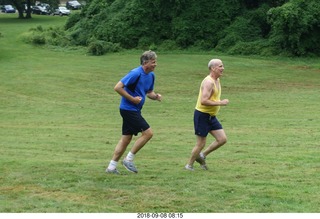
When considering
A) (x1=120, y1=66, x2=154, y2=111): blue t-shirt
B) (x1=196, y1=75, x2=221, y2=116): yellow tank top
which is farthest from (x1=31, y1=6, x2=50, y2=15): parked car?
(x1=120, y1=66, x2=154, y2=111): blue t-shirt

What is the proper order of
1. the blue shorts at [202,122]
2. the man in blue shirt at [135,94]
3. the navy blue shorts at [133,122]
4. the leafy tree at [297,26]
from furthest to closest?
→ the leafy tree at [297,26] < the blue shorts at [202,122] < the navy blue shorts at [133,122] < the man in blue shirt at [135,94]

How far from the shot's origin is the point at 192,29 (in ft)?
133

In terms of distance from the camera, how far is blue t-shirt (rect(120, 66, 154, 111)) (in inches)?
A: 368

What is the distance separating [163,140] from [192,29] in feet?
85.9

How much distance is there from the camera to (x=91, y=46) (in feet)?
130

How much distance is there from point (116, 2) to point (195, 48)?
25.0 ft

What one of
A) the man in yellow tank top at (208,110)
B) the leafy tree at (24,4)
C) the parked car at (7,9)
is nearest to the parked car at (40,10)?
the leafy tree at (24,4)

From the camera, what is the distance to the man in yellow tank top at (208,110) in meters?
9.67

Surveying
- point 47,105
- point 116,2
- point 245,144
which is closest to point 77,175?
point 245,144

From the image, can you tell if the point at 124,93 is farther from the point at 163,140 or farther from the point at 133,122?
the point at 163,140

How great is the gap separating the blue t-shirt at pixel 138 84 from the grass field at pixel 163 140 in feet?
3.64

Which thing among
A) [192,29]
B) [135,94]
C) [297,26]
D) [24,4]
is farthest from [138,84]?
[24,4]

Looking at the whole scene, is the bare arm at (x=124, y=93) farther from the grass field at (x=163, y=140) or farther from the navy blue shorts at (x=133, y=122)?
the grass field at (x=163, y=140)

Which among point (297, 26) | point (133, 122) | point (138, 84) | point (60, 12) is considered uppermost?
point (138, 84)
